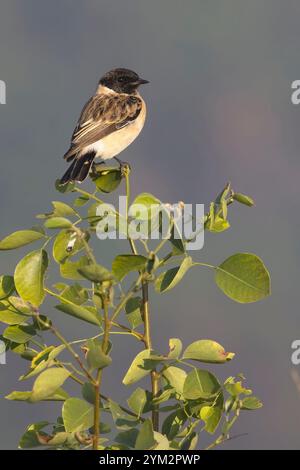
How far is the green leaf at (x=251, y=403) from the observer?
199cm

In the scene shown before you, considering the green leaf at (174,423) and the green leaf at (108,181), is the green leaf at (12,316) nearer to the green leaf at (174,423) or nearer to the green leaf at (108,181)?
the green leaf at (174,423)

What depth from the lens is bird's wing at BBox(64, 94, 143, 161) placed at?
591cm

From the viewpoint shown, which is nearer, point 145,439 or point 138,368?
point 145,439

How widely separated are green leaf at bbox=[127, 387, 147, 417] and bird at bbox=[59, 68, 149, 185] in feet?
11.6

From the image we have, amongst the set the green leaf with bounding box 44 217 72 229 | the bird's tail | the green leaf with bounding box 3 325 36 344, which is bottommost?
the green leaf with bounding box 3 325 36 344

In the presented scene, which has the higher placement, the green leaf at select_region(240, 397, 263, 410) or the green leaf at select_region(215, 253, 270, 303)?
the green leaf at select_region(215, 253, 270, 303)

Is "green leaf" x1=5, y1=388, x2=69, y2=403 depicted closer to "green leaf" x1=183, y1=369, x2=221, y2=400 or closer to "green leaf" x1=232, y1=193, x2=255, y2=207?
"green leaf" x1=183, y1=369, x2=221, y2=400

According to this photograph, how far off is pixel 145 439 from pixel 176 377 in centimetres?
36

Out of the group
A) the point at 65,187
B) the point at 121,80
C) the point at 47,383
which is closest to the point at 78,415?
the point at 47,383

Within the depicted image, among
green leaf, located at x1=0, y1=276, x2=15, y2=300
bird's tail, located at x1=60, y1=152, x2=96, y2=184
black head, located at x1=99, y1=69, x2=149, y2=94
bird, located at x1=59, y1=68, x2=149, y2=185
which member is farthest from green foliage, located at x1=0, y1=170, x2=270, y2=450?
black head, located at x1=99, y1=69, x2=149, y2=94

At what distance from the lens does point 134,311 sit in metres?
2.18

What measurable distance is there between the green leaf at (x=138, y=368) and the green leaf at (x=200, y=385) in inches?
4.6

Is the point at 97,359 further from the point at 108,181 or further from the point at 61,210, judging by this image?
the point at 108,181

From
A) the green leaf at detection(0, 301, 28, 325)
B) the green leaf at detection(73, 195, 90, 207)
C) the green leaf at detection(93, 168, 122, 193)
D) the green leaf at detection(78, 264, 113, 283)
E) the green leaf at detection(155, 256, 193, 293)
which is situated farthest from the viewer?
the green leaf at detection(93, 168, 122, 193)
